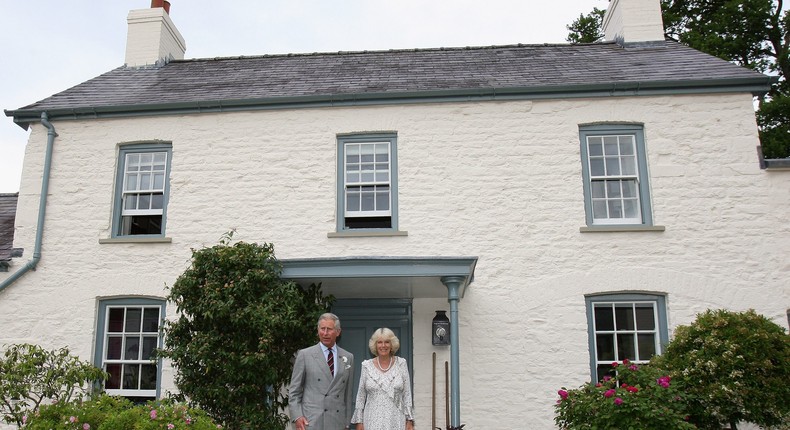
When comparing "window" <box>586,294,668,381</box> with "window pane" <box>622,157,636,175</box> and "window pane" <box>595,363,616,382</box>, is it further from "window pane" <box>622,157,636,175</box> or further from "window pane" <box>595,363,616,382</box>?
"window pane" <box>622,157,636,175</box>

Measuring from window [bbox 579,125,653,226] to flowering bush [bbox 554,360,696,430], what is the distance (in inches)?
112

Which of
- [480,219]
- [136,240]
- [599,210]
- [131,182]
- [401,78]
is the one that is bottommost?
[136,240]

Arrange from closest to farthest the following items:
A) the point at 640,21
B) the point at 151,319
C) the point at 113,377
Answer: the point at 113,377, the point at 151,319, the point at 640,21

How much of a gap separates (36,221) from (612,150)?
892 cm

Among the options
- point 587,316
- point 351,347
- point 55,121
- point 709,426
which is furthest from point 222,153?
point 709,426

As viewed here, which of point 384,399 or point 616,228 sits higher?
point 616,228

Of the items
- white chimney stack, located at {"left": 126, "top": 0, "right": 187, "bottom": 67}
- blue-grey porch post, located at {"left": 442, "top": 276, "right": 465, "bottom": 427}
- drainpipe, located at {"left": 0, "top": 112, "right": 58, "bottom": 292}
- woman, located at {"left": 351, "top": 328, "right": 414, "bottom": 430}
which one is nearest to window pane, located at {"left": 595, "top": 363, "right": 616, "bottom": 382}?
blue-grey porch post, located at {"left": 442, "top": 276, "right": 465, "bottom": 427}

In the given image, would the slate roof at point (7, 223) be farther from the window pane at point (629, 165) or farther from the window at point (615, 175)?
the window pane at point (629, 165)

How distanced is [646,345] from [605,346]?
0.57m

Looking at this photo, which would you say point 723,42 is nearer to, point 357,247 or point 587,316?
point 587,316

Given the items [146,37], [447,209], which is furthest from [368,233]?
[146,37]

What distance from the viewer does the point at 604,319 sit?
930 centimetres

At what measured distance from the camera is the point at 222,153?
10.3m

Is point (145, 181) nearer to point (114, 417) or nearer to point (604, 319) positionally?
point (114, 417)
